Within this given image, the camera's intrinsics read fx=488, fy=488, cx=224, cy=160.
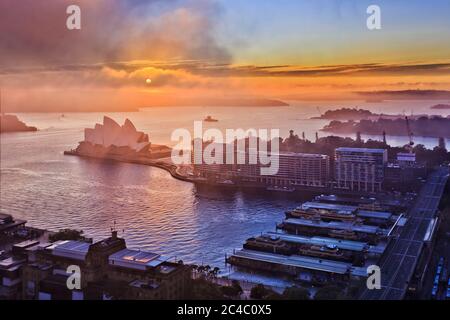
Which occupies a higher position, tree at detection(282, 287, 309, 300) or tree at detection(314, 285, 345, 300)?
tree at detection(282, 287, 309, 300)

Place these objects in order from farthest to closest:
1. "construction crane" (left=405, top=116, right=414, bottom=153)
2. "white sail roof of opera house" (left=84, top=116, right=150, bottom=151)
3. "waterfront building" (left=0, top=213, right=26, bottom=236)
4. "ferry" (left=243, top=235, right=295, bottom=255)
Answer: "white sail roof of opera house" (left=84, top=116, right=150, bottom=151) < "construction crane" (left=405, top=116, right=414, bottom=153) < "waterfront building" (left=0, top=213, right=26, bottom=236) < "ferry" (left=243, top=235, right=295, bottom=255)

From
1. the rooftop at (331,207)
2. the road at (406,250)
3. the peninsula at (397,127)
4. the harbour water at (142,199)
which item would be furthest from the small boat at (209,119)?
the road at (406,250)

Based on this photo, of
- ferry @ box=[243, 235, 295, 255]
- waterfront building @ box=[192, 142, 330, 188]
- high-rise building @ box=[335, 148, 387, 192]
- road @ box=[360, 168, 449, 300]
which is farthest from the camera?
waterfront building @ box=[192, 142, 330, 188]

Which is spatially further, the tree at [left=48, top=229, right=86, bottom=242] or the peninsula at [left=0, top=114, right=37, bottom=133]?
the peninsula at [left=0, top=114, right=37, bottom=133]

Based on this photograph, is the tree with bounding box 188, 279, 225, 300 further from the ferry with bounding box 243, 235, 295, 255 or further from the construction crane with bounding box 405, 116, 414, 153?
the construction crane with bounding box 405, 116, 414, 153

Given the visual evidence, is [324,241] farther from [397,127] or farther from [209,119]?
[397,127]

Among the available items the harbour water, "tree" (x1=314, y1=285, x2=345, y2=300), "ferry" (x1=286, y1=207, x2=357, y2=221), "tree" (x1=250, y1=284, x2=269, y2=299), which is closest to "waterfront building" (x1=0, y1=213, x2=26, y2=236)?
the harbour water

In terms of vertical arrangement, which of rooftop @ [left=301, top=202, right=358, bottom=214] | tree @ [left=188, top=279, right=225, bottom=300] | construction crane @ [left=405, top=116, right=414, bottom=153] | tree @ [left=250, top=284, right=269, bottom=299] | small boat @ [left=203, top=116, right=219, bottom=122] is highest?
small boat @ [left=203, top=116, right=219, bottom=122]

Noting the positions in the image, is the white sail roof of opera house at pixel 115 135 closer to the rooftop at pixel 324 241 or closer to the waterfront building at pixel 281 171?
the waterfront building at pixel 281 171
